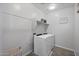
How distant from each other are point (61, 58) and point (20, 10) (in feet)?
5.00

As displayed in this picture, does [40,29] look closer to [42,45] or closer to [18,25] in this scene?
[42,45]

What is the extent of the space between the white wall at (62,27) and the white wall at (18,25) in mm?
566

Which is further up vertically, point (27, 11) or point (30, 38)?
point (27, 11)

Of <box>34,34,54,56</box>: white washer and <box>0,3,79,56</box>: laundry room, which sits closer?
<box>0,3,79,56</box>: laundry room

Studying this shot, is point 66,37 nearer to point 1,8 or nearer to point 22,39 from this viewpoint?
point 22,39

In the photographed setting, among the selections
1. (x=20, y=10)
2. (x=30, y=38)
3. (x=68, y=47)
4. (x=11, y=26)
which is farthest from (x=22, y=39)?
(x=68, y=47)

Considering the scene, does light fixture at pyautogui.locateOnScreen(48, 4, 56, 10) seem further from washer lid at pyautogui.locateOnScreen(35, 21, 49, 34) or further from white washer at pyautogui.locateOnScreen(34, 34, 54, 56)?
white washer at pyautogui.locateOnScreen(34, 34, 54, 56)

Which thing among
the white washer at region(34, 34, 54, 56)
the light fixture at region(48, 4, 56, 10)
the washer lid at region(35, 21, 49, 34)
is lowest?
the white washer at region(34, 34, 54, 56)

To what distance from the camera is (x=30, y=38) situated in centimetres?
188

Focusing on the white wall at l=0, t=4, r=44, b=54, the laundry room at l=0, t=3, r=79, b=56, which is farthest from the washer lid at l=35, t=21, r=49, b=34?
the white wall at l=0, t=4, r=44, b=54

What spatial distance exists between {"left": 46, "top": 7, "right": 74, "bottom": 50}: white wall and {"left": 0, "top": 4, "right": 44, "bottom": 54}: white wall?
1.86 feet

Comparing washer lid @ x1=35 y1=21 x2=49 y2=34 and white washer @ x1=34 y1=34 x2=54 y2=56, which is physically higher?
washer lid @ x1=35 y1=21 x2=49 y2=34

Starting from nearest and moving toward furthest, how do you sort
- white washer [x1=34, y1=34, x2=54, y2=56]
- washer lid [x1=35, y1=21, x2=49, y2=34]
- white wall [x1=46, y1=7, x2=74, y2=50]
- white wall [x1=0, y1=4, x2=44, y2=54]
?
1. white wall [x1=0, y1=4, x2=44, y2=54]
2. white washer [x1=34, y1=34, x2=54, y2=56]
3. white wall [x1=46, y1=7, x2=74, y2=50]
4. washer lid [x1=35, y1=21, x2=49, y2=34]

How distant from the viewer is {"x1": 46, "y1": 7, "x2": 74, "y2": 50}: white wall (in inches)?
69.8
